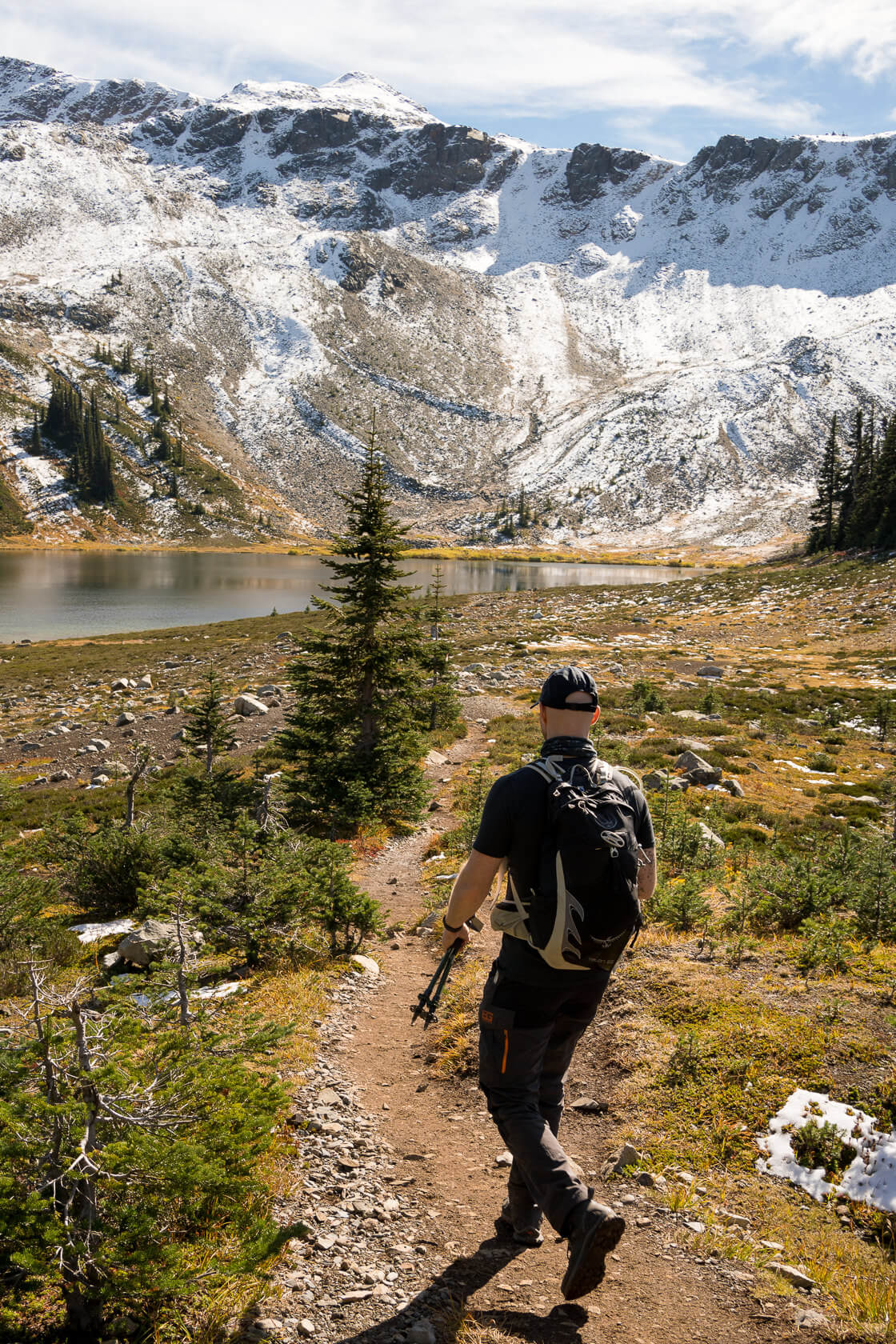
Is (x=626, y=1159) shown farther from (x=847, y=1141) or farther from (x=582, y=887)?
(x=582, y=887)

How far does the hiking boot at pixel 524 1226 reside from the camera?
376cm

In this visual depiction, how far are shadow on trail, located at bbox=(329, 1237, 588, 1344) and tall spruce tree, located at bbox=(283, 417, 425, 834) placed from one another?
390 inches

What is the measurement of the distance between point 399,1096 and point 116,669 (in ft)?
119

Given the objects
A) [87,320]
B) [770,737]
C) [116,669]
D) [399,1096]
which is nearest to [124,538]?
[87,320]

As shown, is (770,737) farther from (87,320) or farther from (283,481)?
(87,320)

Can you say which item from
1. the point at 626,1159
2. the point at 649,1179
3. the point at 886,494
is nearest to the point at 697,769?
the point at 626,1159

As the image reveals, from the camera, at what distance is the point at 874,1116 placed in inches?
167

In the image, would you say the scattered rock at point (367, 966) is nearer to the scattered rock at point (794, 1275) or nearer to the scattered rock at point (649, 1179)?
the scattered rock at point (649, 1179)

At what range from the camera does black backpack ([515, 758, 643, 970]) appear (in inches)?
131

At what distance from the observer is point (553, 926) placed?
11.0 ft

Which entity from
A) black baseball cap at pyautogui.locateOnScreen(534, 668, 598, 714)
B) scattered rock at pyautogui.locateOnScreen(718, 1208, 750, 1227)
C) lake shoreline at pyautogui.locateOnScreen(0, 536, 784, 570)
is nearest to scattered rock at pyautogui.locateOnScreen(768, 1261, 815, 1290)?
scattered rock at pyautogui.locateOnScreen(718, 1208, 750, 1227)

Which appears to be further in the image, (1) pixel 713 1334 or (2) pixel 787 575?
(2) pixel 787 575

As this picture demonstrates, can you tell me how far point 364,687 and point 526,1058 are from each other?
11.1 meters

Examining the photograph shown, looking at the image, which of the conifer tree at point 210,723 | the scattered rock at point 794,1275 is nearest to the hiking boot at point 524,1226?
the scattered rock at point 794,1275
